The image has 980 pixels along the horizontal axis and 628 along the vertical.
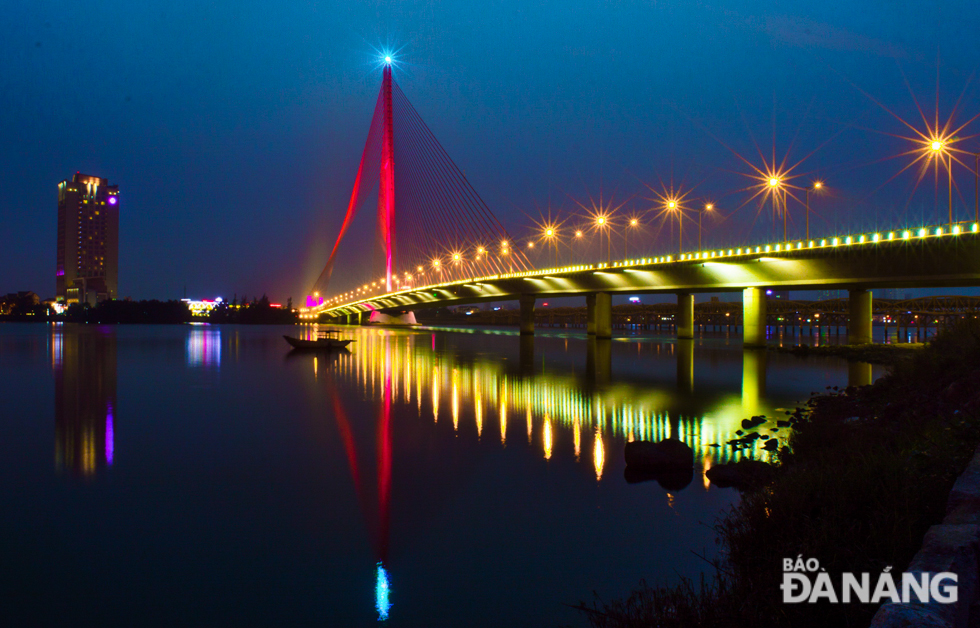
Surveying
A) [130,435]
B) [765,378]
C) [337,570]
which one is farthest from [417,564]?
[765,378]

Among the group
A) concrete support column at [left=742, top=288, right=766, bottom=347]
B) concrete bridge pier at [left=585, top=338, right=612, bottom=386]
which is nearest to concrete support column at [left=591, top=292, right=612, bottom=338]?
concrete support column at [left=742, top=288, right=766, bottom=347]

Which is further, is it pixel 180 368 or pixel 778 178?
pixel 778 178

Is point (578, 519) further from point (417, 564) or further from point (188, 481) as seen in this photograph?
point (188, 481)

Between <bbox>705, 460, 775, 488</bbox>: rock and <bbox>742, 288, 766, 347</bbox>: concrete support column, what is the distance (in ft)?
153

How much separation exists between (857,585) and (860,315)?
186 ft

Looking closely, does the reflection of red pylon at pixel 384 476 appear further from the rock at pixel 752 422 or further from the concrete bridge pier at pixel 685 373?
the concrete bridge pier at pixel 685 373

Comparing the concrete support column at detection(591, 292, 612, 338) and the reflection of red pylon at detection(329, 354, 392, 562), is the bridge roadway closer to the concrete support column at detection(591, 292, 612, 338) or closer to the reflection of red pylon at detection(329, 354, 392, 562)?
the concrete support column at detection(591, 292, 612, 338)

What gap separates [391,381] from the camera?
30.4m

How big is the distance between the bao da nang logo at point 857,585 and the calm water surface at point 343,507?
80.0 inches

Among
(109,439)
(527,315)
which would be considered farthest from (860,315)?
(109,439)

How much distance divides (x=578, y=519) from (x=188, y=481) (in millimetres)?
7600

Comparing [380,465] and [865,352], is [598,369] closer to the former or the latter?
[865,352]

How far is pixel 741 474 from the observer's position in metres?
11.4

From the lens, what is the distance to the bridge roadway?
132 ft
